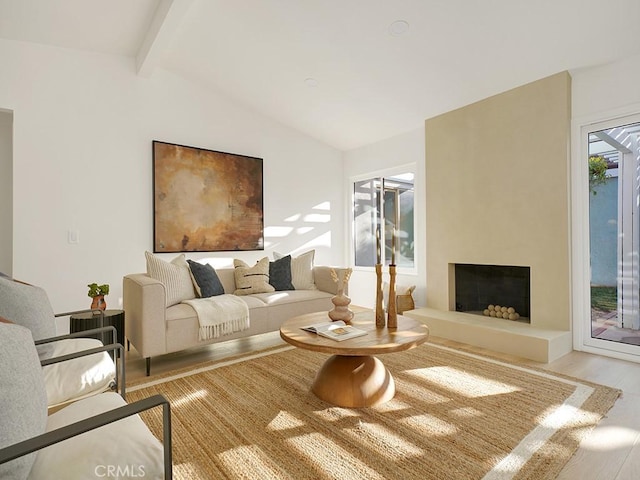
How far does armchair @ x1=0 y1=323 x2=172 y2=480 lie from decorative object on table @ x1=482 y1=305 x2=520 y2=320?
356 centimetres

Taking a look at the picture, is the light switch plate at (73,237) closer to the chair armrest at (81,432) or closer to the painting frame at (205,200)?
the painting frame at (205,200)

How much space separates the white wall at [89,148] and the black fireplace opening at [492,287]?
8.77 feet

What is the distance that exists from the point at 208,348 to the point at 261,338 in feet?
1.78

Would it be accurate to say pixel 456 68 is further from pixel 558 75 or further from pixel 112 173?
pixel 112 173

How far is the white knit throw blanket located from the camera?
9.52 ft

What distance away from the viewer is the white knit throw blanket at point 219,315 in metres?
2.90

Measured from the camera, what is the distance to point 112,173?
3828 millimetres

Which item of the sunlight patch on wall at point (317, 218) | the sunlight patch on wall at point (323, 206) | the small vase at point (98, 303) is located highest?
the sunlight patch on wall at point (323, 206)

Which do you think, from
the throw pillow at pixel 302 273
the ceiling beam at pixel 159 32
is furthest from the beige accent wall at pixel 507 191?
the ceiling beam at pixel 159 32

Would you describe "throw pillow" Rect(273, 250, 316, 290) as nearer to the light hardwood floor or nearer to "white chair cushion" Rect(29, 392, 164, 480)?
the light hardwood floor

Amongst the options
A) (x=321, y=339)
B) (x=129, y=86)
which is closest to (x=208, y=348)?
(x=321, y=339)

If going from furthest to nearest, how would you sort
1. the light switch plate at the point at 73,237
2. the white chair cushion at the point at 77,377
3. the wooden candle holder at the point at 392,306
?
the light switch plate at the point at 73,237 < the wooden candle holder at the point at 392,306 < the white chair cushion at the point at 77,377

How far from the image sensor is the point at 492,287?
152 inches

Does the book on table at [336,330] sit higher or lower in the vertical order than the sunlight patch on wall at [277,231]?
lower
